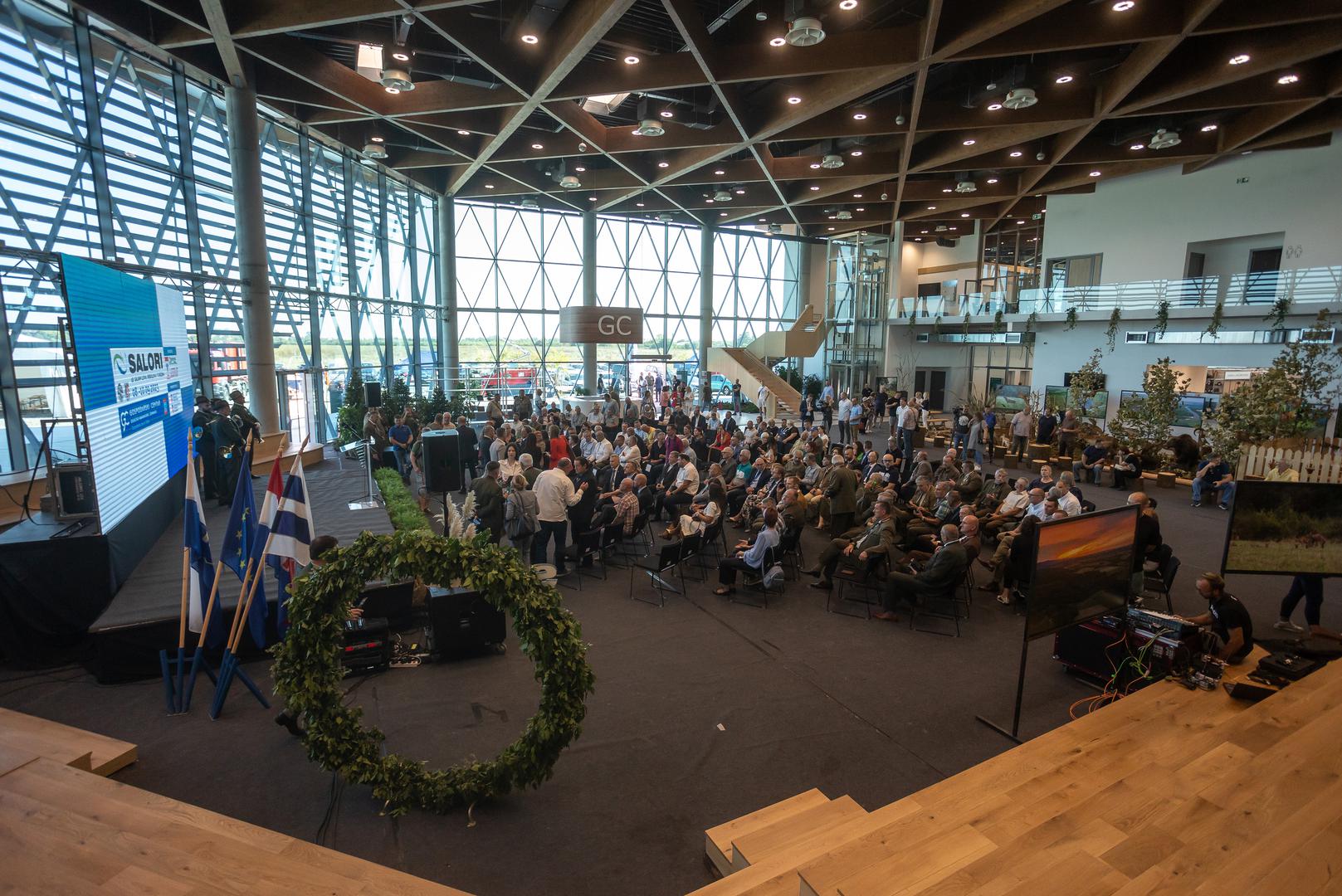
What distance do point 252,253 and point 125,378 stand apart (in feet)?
19.4

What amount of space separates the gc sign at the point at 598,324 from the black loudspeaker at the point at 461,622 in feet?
35.1

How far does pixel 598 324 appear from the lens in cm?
1595

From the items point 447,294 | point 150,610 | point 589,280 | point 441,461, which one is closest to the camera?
point 150,610

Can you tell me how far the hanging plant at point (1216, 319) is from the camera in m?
15.9

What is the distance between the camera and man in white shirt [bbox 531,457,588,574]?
753 cm

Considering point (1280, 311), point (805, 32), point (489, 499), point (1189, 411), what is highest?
point (805, 32)

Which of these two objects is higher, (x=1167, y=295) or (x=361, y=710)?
(x=1167, y=295)

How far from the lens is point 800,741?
457 cm

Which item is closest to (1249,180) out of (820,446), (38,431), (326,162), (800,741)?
(820,446)

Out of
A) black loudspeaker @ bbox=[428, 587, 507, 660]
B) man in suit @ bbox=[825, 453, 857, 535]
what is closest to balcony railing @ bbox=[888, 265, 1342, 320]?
man in suit @ bbox=[825, 453, 857, 535]

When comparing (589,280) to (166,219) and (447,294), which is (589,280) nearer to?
(447,294)

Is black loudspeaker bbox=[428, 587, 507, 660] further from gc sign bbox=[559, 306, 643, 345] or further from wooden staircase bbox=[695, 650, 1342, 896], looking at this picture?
gc sign bbox=[559, 306, 643, 345]

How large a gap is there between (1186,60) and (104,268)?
1575 cm

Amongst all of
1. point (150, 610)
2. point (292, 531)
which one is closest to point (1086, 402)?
point (292, 531)
